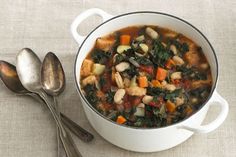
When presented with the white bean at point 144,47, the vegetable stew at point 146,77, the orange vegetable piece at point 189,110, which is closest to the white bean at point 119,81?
the vegetable stew at point 146,77

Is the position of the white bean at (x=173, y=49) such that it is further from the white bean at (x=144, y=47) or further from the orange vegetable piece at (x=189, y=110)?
the orange vegetable piece at (x=189, y=110)

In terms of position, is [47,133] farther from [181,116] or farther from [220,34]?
[220,34]

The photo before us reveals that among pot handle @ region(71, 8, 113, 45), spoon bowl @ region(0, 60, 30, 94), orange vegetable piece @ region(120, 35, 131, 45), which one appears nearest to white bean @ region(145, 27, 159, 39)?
orange vegetable piece @ region(120, 35, 131, 45)

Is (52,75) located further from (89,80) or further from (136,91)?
(136,91)

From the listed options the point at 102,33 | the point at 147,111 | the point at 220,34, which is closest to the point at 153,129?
the point at 147,111

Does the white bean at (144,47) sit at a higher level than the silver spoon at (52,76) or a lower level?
higher

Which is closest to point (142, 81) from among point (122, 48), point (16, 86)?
point (122, 48)

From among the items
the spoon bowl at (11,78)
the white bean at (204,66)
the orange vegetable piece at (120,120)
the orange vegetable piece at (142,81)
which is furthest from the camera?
the spoon bowl at (11,78)
